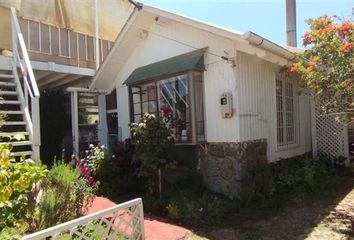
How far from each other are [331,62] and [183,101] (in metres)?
3.30

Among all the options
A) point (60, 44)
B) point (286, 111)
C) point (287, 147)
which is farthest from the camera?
point (60, 44)

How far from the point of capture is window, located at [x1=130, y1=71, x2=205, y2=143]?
319 inches

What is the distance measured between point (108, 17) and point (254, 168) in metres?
8.55

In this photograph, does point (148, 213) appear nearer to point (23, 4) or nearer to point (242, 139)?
point (242, 139)

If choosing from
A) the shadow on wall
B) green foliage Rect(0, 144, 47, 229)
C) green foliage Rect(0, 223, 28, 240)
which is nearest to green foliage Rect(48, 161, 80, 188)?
green foliage Rect(0, 144, 47, 229)

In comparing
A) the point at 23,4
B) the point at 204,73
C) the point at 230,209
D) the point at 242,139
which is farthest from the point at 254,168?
the point at 23,4

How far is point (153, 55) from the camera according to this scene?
390 inches

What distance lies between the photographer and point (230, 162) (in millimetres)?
7738

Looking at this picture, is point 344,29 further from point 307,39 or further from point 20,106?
point 20,106

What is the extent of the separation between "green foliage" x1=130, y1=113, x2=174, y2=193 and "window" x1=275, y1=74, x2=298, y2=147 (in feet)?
10.7

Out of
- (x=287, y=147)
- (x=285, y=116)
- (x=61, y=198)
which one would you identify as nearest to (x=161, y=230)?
(x=61, y=198)

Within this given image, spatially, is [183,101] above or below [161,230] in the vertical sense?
above

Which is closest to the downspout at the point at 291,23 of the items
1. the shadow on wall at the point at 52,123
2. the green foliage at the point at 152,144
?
the shadow on wall at the point at 52,123

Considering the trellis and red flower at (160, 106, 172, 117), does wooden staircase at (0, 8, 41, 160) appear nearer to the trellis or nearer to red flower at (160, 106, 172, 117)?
red flower at (160, 106, 172, 117)
